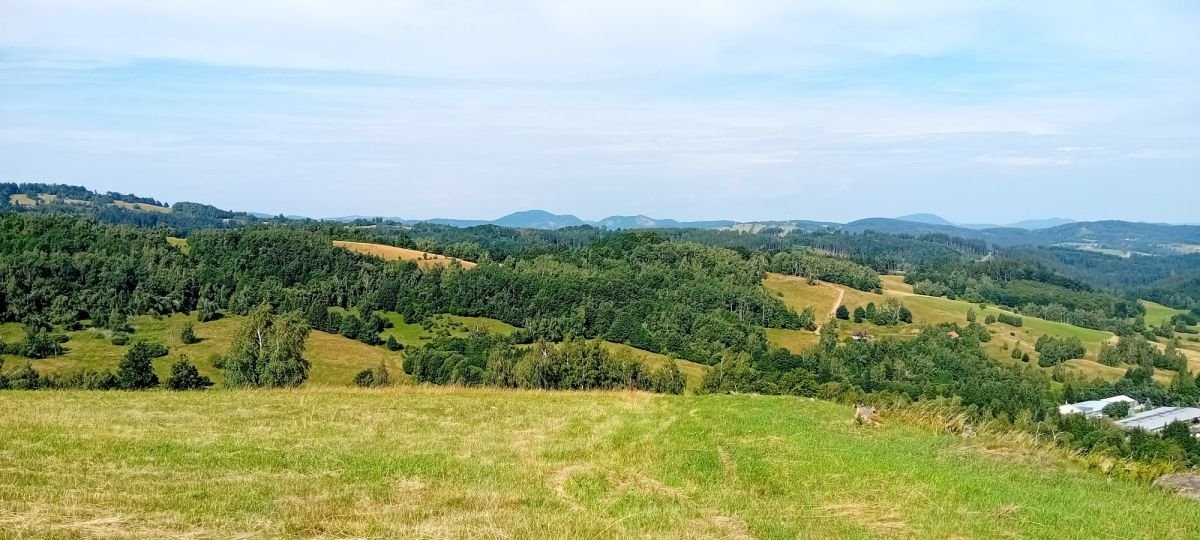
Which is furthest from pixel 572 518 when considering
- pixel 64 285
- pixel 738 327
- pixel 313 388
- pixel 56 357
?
pixel 64 285

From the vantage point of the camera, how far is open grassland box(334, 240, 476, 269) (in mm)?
166100

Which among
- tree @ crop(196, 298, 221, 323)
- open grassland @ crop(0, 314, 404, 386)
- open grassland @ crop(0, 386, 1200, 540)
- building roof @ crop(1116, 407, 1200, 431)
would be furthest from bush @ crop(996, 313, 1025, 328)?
open grassland @ crop(0, 386, 1200, 540)

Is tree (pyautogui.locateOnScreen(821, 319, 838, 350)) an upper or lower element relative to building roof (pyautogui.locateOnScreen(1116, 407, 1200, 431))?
upper

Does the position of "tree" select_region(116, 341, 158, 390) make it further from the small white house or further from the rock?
the small white house

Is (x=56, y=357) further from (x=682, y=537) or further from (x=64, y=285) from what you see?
(x=682, y=537)

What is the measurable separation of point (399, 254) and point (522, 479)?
16727 cm

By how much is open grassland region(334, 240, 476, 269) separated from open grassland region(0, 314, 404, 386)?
46644 mm

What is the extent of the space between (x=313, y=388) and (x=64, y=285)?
125 metres

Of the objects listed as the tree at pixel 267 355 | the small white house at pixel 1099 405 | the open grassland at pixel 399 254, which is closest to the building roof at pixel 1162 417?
the small white house at pixel 1099 405

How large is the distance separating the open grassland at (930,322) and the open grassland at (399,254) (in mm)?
73183

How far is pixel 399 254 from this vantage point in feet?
570

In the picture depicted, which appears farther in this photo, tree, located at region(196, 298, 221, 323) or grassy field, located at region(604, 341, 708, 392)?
tree, located at region(196, 298, 221, 323)

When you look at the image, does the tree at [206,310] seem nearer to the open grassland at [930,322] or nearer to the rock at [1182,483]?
the open grassland at [930,322]

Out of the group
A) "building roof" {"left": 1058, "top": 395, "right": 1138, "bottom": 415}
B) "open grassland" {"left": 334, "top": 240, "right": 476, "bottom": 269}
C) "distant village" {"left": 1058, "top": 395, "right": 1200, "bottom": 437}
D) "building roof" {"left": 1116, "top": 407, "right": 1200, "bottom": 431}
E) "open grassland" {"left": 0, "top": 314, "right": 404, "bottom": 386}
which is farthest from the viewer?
"open grassland" {"left": 334, "top": 240, "right": 476, "bottom": 269}
